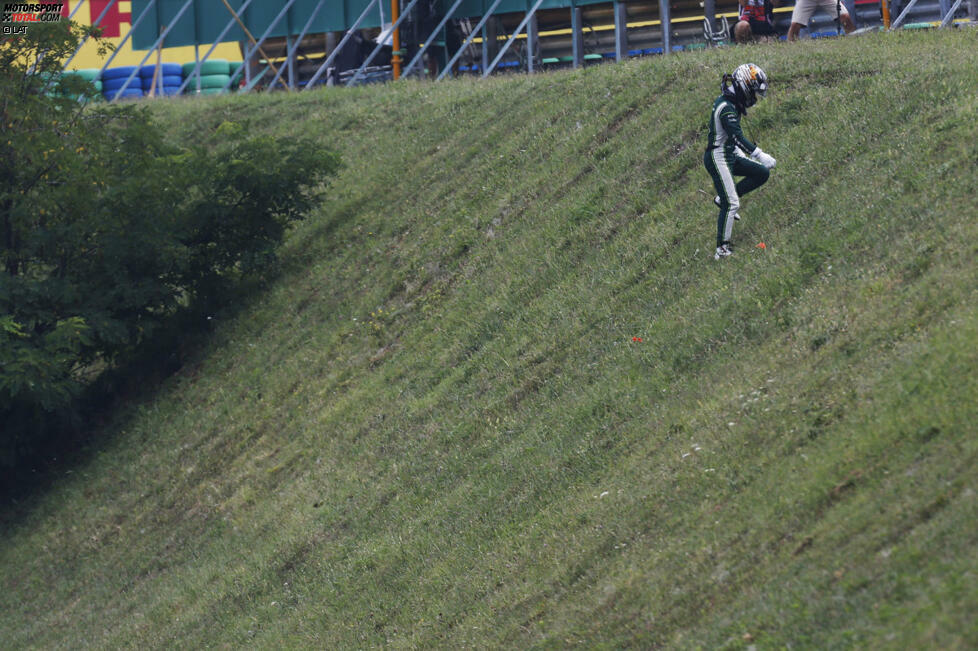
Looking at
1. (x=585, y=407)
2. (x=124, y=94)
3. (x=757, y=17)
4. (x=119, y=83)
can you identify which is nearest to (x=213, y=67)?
(x=124, y=94)

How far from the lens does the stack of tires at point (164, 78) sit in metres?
39.8

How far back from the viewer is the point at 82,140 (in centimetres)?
2355

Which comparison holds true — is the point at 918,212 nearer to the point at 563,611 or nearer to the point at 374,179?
the point at 563,611

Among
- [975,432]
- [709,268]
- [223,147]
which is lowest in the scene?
[223,147]

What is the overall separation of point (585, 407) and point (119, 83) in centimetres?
3087

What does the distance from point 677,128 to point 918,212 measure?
7615mm

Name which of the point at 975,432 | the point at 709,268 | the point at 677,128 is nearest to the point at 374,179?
the point at 677,128

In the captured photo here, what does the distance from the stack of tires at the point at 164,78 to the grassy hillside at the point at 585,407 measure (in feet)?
48.7

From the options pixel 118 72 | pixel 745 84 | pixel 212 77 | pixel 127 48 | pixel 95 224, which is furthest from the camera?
pixel 127 48

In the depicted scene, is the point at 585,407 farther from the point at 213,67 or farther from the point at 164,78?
the point at 164,78

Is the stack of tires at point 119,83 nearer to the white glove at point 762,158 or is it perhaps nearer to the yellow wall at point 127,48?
the yellow wall at point 127,48

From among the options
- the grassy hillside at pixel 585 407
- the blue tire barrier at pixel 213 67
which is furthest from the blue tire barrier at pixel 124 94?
the grassy hillside at pixel 585 407

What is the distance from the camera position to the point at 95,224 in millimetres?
23672

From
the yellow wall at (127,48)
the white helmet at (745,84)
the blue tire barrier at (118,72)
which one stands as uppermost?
the white helmet at (745,84)
